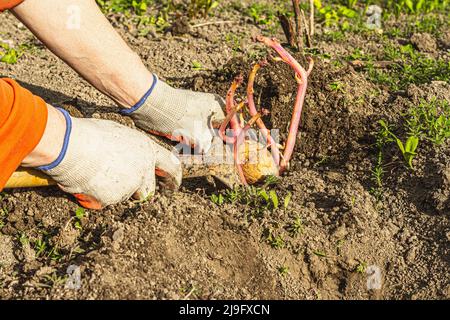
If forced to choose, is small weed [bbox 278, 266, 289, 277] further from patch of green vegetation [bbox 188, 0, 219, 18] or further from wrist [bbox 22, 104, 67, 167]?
patch of green vegetation [bbox 188, 0, 219, 18]

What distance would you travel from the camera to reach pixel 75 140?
2.71 meters

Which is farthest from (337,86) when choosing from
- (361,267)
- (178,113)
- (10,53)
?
(10,53)

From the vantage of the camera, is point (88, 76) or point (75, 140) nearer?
point (75, 140)

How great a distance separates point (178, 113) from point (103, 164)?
549mm

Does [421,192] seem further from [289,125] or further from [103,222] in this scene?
[103,222]

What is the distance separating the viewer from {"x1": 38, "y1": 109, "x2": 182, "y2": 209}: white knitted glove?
2.72 metres

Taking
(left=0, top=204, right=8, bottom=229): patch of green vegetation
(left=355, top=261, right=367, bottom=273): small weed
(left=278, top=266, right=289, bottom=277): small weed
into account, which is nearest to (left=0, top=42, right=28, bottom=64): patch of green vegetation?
(left=0, top=204, right=8, bottom=229): patch of green vegetation

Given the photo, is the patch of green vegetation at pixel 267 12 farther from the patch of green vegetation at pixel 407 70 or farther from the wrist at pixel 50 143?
the wrist at pixel 50 143

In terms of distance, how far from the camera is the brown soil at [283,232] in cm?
253

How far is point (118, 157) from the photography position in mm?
2805

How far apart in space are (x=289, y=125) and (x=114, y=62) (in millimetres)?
935

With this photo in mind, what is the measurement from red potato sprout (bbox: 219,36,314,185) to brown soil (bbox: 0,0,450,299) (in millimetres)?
99

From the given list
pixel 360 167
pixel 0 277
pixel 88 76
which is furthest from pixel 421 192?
pixel 0 277

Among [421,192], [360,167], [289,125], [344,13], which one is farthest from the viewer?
[344,13]
